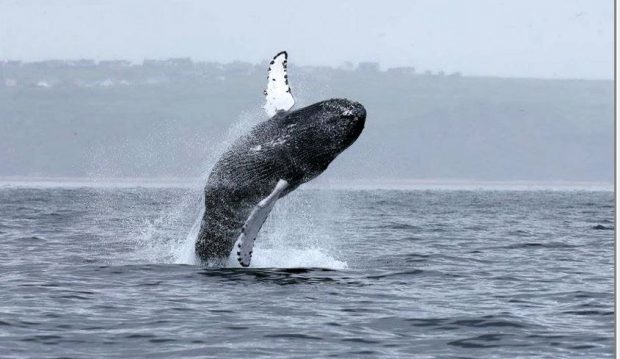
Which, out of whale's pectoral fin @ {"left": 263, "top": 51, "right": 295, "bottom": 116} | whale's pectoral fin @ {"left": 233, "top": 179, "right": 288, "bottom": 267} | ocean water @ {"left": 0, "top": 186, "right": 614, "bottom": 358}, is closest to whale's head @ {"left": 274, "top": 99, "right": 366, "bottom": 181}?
whale's pectoral fin @ {"left": 263, "top": 51, "right": 295, "bottom": 116}

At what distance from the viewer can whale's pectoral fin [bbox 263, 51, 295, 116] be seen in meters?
15.1

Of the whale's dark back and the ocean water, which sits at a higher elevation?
the whale's dark back

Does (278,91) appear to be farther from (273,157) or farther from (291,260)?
(291,260)

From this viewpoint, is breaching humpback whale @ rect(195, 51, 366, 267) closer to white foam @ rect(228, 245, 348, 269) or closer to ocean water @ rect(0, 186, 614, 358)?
ocean water @ rect(0, 186, 614, 358)

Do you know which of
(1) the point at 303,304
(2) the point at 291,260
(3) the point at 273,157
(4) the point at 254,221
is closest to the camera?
(1) the point at 303,304

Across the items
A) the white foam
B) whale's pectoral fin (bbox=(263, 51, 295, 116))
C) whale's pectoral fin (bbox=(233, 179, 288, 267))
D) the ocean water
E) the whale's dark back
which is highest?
whale's pectoral fin (bbox=(263, 51, 295, 116))

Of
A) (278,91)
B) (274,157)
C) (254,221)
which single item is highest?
(278,91)

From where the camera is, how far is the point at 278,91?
15219mm

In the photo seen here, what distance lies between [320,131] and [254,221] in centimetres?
142

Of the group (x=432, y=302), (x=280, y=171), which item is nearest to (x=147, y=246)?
(x=280, y=171)

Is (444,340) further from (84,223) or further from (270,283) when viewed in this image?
(84,223)

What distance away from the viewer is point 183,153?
175 metres

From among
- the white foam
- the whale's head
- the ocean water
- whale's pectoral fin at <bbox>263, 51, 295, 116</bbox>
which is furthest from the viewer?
the white foam

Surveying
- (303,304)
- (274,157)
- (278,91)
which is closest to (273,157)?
(274,157)
